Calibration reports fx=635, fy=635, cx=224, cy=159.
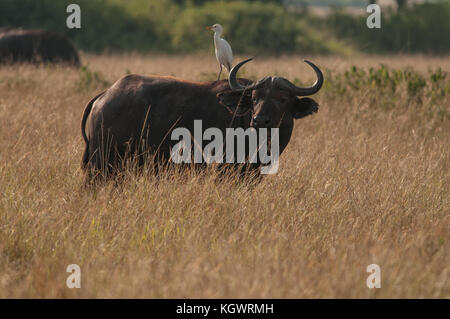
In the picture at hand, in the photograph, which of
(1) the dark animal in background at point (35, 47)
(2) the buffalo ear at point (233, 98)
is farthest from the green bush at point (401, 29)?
(2) the buffalo ear at point (233, 98)

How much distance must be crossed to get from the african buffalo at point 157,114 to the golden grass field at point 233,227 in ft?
1.05

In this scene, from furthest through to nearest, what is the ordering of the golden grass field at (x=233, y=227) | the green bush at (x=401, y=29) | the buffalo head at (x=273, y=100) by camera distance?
the green bush at (x=401, y=29), the buffalo head at (x=273, y=100), the golden grass field at (x=233, y=227)

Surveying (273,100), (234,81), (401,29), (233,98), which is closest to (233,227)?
(273,100)

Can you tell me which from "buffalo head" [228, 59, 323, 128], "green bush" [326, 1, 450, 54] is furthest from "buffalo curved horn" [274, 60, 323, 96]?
"green bush" [326, 1, 450, 54]

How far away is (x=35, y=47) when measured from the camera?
1589cm

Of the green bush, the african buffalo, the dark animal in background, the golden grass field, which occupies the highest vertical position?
the green bush

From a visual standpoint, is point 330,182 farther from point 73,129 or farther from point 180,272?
point 73,129

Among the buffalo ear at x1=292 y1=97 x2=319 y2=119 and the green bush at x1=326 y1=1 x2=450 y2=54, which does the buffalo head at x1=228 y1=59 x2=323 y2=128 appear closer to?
the buffalo ear at x1=292 y1=97 x2=319 y2=119

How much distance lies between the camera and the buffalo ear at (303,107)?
589 cm

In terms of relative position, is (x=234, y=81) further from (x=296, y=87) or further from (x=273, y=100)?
(x=296, y=87)

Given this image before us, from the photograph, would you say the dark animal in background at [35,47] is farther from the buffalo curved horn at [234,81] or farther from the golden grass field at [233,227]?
the buffalo curved horn at [234,81]

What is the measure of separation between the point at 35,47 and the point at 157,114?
11.0 meters

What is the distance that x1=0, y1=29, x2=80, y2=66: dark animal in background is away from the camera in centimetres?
1593
